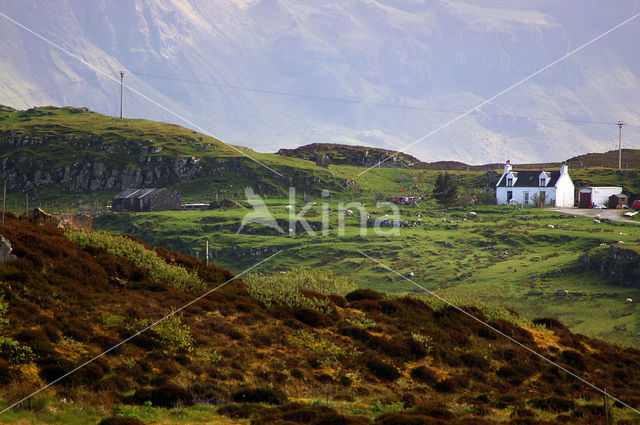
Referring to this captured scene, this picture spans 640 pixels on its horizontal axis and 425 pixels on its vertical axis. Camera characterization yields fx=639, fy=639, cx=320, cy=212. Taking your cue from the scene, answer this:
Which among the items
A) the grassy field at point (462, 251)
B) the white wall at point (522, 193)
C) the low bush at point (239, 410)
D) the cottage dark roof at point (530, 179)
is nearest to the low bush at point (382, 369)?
the low bush at point (239, 410)

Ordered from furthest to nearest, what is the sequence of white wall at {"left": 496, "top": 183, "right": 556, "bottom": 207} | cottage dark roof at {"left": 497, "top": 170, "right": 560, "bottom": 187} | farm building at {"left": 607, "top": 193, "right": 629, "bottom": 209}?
cottage dark roof at {"left": 497, "top": 170, "right": 560, "bottom": 187}
white wall at {"left": 496, "top": 183, "right": 556, "bottom": 207}
farm building at {"left": 607, "top": 193, "right": 629, "bottom": 209}

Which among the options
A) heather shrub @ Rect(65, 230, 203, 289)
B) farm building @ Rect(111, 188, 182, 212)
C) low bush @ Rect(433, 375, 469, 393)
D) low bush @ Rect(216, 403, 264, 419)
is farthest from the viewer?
farm building @ Rect(111, 188, 182, 212)

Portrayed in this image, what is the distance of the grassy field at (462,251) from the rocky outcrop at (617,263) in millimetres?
1370

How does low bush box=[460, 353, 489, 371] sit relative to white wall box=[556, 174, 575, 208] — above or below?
below

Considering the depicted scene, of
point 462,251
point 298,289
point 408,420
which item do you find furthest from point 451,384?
point 462,251

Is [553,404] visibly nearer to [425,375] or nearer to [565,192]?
[425,375]

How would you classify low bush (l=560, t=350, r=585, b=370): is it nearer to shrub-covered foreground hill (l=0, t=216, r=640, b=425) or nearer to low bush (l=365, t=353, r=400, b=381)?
shrub-covered foreground hill (l=0, t=216, r=640, b=425)

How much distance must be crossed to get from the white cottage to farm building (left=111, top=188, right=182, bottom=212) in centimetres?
6340

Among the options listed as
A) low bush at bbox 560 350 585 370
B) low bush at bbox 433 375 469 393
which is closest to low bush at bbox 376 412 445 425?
low bush at bbox 433 375 469 393

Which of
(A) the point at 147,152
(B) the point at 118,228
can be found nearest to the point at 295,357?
(B) the point at 118,228

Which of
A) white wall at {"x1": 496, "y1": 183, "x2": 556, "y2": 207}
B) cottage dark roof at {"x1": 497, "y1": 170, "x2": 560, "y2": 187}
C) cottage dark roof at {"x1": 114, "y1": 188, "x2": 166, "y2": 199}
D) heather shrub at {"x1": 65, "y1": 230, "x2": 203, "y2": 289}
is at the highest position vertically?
cottage dark roof at {"x1": 497, "y1": 170, "x2": 560, "y2": 187}

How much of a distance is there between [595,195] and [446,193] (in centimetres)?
2641

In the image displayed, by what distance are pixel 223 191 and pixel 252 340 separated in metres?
120

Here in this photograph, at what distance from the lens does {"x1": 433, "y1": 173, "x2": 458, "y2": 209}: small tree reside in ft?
399
